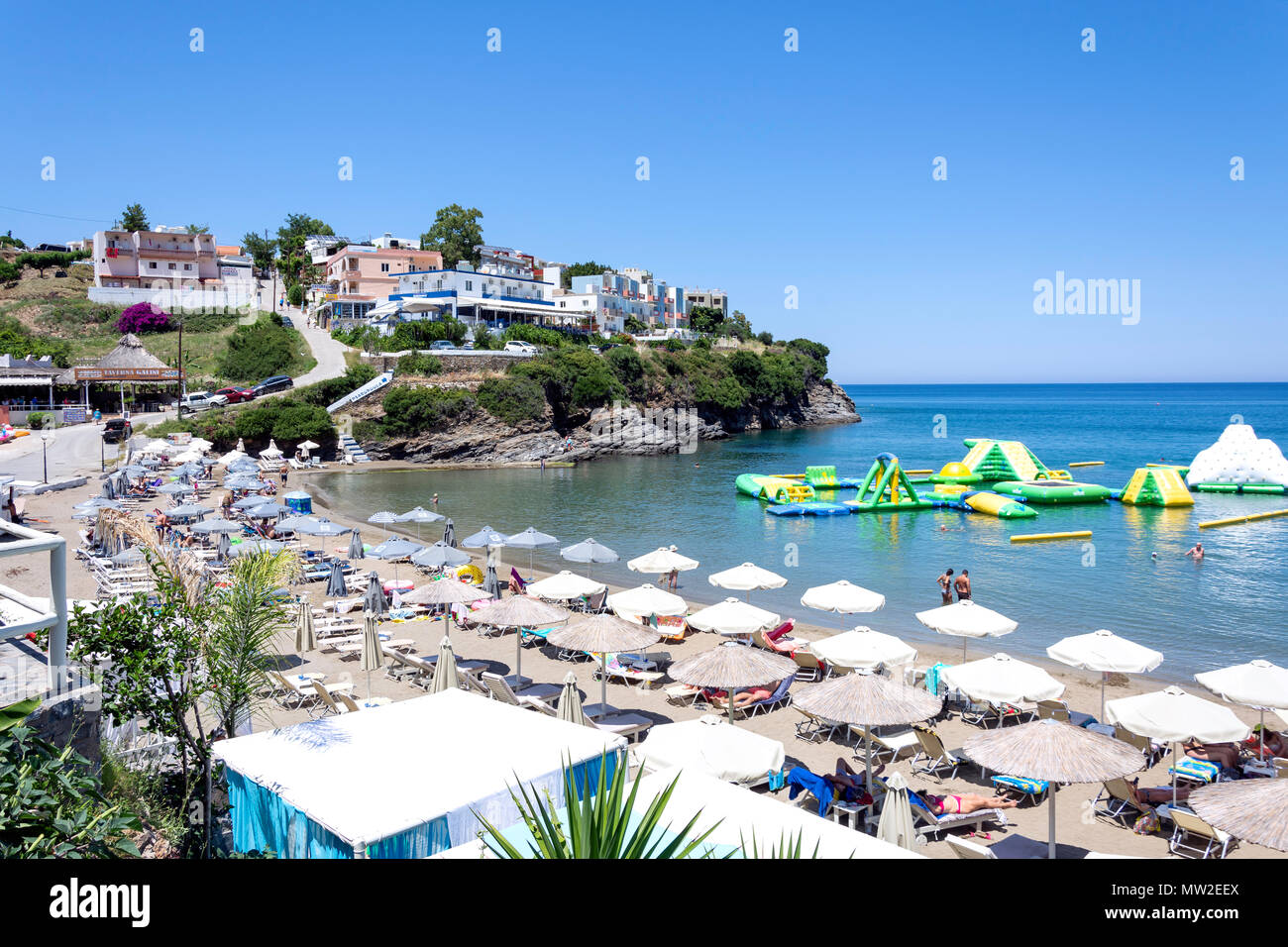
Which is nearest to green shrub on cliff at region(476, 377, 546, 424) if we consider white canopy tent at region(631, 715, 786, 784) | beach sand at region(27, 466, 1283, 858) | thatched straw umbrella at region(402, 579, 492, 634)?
beach sand at region(27, 466, 1283, 858)

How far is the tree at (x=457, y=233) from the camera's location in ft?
309

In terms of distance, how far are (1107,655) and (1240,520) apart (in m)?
32.3

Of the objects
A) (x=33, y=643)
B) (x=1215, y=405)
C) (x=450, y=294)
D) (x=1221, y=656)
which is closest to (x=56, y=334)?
(x=450, y=294)

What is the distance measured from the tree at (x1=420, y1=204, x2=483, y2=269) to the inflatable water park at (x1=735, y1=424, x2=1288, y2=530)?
191 feet

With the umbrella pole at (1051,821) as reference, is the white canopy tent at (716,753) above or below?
above

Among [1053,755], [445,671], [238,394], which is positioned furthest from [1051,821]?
[238,394]

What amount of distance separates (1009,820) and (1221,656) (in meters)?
12.0

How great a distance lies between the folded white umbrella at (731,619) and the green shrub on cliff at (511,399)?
1916 inches

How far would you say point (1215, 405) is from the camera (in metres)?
186

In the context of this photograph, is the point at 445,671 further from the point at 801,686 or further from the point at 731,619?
the point at 801,686

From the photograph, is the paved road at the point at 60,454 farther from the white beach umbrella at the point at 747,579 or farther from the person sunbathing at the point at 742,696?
the person sunbathing at the point at 742,696

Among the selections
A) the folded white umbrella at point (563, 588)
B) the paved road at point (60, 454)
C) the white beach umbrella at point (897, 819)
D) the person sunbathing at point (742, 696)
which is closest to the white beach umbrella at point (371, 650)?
the folded white umbrella at point (563, 588)
